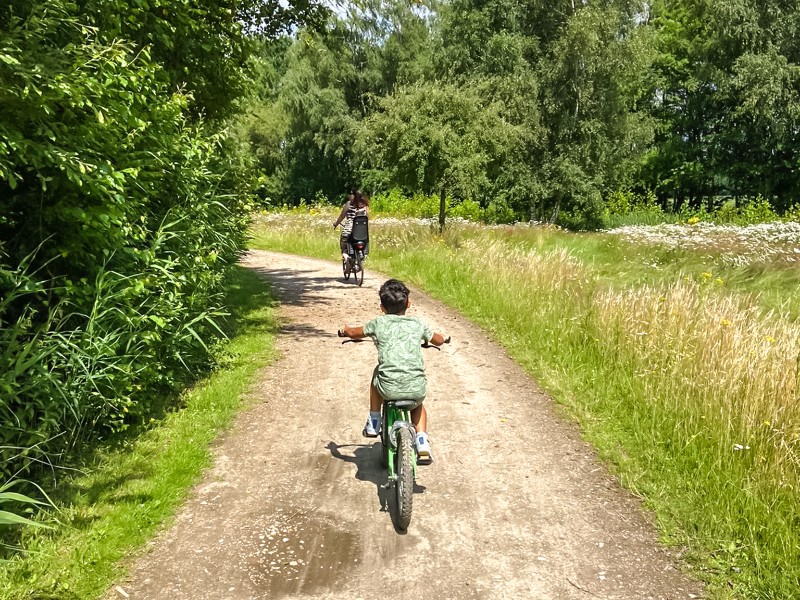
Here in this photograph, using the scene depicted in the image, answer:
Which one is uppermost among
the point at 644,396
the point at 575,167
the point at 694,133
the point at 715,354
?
the point at 694,133

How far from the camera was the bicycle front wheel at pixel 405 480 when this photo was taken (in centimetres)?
429

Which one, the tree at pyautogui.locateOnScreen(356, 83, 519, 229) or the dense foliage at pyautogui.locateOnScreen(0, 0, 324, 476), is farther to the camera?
the tree at pyautogui.locateOnScreen(356, 83, 519, 229)

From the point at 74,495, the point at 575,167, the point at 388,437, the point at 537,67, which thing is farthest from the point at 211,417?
the point at 537,67

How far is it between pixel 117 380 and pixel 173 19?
464 centimetres

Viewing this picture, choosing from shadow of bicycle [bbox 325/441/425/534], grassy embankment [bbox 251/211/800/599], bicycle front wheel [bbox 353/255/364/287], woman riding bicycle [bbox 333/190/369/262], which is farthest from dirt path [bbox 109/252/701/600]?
woman riding bicycle [bbox 333/190/369/262]

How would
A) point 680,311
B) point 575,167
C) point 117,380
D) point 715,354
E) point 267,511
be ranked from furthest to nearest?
point 575,167, point 680,311, point 715,354, point 117,380, point 267,511

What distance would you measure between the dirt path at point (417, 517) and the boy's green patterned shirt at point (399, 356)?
35.0 inches

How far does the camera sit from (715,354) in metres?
6.16

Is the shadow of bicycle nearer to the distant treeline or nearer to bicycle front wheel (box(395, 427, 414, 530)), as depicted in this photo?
bicycle front wheel (box(395, 427, 414, 530))

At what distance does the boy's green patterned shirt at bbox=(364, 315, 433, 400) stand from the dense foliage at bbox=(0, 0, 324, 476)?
2.01 m

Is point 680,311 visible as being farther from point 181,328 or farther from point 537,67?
point 537,67

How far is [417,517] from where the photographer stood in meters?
4.61

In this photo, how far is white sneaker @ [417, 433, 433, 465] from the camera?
14.9ft

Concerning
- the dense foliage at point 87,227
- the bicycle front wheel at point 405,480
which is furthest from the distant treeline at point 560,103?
the bicycle front wheel at point 405,480
